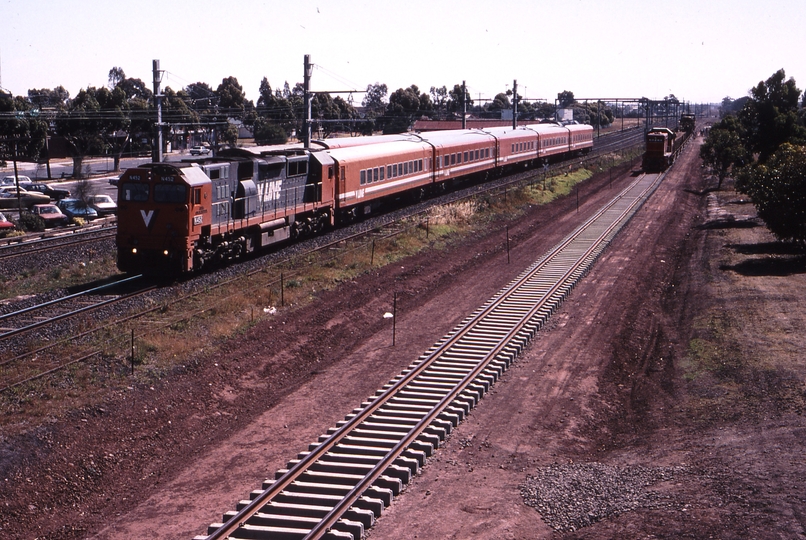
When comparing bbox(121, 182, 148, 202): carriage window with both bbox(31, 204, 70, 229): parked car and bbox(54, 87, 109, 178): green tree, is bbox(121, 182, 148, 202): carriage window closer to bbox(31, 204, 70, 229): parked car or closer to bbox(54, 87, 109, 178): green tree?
bbox(31, 204, 70, 229): parked car

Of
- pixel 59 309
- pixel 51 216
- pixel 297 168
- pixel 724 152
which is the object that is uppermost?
pixel 724 152

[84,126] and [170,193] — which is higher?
[84,126]

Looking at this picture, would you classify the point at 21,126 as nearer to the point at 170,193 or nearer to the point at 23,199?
the point at 23,199

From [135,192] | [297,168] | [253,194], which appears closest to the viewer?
[135,192]

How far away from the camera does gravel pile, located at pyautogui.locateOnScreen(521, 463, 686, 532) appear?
11.0 m

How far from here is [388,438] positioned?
13805mm

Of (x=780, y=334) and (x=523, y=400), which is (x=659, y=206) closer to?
(x=780, y=334)

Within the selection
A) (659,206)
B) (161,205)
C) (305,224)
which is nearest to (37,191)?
(305,224)

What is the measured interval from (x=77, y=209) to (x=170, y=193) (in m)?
25.6

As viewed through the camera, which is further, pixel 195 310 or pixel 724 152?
pixel 724 152

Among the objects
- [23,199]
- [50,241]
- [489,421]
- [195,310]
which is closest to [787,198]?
[489,421]

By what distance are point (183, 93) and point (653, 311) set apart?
101m

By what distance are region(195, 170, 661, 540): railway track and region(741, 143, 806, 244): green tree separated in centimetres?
1266

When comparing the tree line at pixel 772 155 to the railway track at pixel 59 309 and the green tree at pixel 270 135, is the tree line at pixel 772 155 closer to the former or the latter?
the railway track at pixel 59 309
